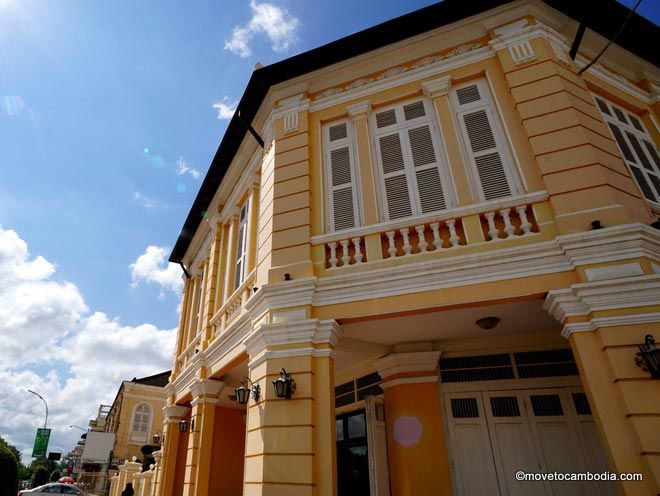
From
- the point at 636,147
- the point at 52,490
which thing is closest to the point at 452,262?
the point at 636,147

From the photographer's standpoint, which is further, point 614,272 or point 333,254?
point 333,254

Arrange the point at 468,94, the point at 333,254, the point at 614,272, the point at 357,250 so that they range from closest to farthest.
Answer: the point at 614,272 < the point at 357,250 < the point at 333,254 < the point at 468,94

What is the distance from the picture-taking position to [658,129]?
758 cm

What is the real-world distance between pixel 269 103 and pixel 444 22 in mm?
3597

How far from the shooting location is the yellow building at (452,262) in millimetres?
4902

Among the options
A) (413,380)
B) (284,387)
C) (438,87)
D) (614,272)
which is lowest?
(284,387)

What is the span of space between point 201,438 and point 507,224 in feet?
23.8

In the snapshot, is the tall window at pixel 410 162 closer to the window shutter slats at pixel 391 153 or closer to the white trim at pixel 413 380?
the window shutter slats at pixel 391 153

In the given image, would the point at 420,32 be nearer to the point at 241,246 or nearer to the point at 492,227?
the point at 492,227

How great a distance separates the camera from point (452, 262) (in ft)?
17.6

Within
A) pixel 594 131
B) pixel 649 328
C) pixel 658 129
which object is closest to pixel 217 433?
pixel 649 328

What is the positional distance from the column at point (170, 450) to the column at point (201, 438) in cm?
230

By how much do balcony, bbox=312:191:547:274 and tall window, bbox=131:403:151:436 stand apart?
110 ft

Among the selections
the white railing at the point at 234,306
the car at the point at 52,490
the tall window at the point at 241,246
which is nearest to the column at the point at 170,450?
the white railing at the point at 234,306
